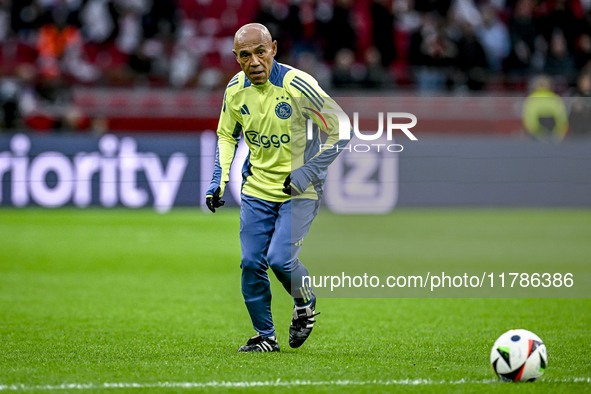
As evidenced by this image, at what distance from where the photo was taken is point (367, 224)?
44.9 ft

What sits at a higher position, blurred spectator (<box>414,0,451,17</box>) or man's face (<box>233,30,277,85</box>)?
blurred spectator (<box>414,0,451,17</box>)

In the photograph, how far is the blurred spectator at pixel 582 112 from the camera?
15062mm

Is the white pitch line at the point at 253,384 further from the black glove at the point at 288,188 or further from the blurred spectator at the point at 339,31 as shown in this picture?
the blurred spectator at the point at 339,31

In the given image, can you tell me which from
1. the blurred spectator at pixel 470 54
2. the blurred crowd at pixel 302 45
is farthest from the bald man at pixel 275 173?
the blurred spectator at pixel 470 54

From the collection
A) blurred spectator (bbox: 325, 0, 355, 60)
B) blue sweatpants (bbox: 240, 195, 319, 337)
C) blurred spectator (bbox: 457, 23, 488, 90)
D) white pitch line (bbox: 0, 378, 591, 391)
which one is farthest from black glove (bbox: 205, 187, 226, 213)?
blurred spectator (bbox: 457, 23, 488, 90)

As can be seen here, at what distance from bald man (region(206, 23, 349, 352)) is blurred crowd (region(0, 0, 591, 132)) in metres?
10.1

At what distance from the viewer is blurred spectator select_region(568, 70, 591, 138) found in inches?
593

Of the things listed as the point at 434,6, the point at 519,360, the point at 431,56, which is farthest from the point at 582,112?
the point at 519,360

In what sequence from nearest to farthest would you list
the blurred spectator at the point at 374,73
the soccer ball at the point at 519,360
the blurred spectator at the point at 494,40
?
the soccer ball at the point at 519,360 < the blurred spectator at the point at 374,73 < the blurred spectator at the point at 494,40

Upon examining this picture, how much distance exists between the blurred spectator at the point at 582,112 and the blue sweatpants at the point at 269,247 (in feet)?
36.0

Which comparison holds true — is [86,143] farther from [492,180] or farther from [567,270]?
Answer: [567,270]

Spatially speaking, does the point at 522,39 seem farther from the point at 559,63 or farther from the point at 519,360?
the point at 519,360

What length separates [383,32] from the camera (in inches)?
657

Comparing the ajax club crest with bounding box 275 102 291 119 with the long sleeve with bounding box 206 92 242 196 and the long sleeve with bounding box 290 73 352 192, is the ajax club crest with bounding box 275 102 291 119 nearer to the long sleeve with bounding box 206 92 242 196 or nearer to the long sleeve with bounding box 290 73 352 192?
the long sleeve with bounding box 290 73 352 192
